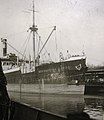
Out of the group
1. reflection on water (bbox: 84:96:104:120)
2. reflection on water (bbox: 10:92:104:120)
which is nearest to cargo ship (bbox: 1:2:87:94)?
reflection on water (bbox: 10:92:104:120)

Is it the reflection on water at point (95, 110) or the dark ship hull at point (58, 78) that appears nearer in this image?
the reflection on water at point (95, 110)

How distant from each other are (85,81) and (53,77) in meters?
5.07

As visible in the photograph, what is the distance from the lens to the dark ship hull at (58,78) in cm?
3350

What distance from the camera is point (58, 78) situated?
113 ft

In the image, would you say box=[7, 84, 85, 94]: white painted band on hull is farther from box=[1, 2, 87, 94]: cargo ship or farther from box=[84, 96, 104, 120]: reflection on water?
box=[84, 96, 104, 120]: reflection on water

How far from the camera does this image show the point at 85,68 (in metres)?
33.8

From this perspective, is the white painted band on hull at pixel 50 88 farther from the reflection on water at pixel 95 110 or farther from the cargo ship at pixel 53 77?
the reflection on water at pixel 95 110

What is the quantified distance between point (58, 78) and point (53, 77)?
1.18 metres

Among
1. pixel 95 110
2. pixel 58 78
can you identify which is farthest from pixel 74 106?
pixel 58 78

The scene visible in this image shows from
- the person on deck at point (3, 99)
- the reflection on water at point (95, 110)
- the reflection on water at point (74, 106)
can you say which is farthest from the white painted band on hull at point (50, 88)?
the person on deck at point (3, 99)

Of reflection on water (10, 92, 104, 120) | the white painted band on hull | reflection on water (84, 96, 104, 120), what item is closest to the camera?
reflection on water (84, 96, 104, 120)

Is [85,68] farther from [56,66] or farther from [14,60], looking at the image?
[14,60]

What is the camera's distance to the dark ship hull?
3350 cm

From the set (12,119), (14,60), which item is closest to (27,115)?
(12,119)
